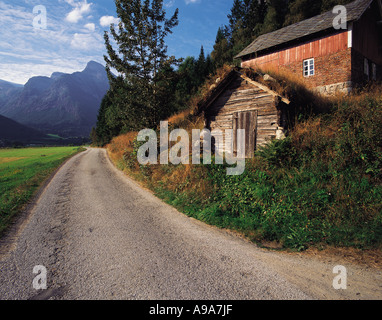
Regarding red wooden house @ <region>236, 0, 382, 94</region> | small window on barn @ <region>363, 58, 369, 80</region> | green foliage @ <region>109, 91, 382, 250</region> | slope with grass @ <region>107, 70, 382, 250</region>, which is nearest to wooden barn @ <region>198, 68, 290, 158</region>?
slope with grass @ <region>107, 70, 382, 250</region>

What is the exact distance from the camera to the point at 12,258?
4.13 meters

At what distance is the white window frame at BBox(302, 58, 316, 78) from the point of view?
→ 1648 centimetres

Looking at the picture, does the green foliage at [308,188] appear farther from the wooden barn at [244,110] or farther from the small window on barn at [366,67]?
the small window on barn at [366,67]

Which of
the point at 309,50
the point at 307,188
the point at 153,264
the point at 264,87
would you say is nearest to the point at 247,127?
the point at 264,87

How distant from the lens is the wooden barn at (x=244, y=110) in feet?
27.8

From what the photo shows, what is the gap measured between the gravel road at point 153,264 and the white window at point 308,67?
1775 centimetres

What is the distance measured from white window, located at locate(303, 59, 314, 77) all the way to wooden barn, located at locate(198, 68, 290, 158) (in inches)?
433

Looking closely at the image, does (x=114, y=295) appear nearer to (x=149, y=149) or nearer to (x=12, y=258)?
(x=12, y=258)

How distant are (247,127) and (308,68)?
12.5 m

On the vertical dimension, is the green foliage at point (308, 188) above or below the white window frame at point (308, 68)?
below

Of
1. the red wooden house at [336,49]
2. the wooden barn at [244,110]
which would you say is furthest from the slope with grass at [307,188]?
the red wooden house at [336,49]

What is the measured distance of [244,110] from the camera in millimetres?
9672

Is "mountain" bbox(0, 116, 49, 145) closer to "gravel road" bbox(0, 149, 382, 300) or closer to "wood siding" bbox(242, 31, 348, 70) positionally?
"wood siding" bbox(242, 31, 348, 70)

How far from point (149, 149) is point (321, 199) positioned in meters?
9.50
